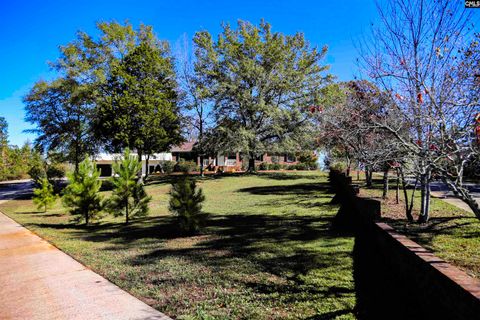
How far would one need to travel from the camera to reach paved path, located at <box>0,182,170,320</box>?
4754 millimetres

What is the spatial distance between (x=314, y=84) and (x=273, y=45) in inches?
215

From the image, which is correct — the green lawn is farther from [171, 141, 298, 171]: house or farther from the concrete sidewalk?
[171, 141, 298, 171]: house

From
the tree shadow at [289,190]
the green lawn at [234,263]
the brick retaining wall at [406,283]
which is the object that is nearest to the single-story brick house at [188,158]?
the tree shadow at [289,190]

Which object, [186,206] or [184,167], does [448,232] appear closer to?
[186,206]

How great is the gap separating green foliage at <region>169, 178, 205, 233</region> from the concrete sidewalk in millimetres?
3029

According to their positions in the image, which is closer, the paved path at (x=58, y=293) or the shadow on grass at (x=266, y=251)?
the paved path at (x=58, y=293)

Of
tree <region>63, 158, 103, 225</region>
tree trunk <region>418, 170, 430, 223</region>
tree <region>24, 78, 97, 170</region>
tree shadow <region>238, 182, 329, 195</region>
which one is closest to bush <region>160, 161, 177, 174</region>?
tree <region>24, 78, 97, 170</region>

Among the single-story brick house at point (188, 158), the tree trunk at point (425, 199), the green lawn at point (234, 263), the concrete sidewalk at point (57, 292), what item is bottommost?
the concrete sidewalk at point (57, 292)

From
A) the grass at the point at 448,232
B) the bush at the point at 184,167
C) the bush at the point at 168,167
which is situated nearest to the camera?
the grass at the point at 448,232

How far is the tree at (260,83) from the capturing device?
29.0m

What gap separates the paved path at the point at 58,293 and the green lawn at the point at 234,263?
0.27 meters

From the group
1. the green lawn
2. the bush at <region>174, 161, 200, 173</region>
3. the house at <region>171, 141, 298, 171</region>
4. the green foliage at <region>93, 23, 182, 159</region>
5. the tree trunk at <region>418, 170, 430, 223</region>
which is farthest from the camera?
the house at <region>171, 141, 298, 171</region>

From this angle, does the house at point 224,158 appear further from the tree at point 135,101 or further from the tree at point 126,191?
the tree at point 126,191

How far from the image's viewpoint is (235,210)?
1351 cm
